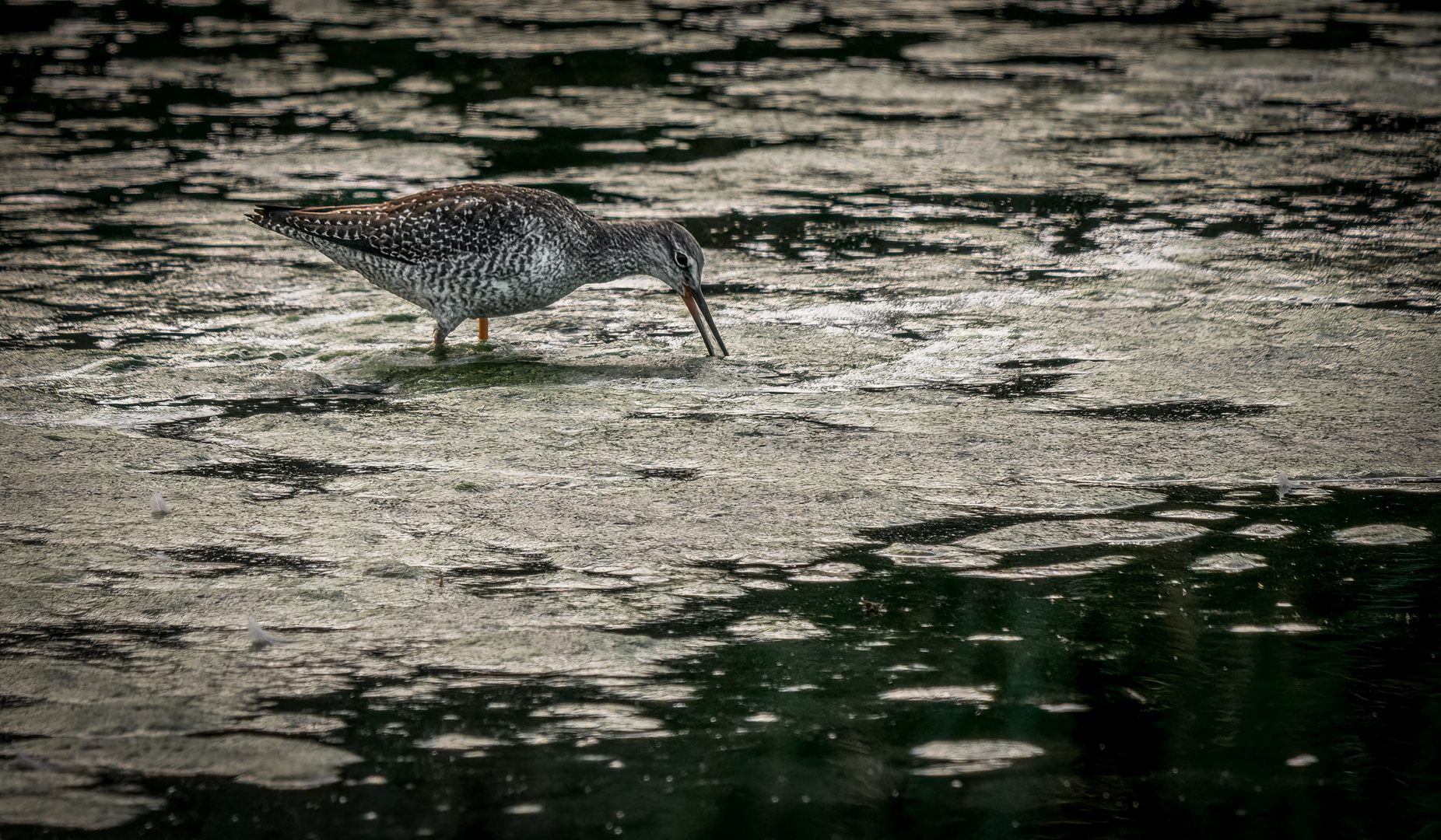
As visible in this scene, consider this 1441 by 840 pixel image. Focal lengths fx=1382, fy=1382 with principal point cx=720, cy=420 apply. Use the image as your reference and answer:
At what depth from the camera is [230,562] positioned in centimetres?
446

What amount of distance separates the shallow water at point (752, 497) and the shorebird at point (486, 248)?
32 cm

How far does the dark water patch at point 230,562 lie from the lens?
14.4ft

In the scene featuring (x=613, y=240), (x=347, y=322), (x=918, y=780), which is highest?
(x=613, y=240)

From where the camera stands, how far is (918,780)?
3.41 meters

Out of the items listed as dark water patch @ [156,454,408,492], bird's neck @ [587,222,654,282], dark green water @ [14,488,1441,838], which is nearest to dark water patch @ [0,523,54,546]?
dark water patch @ [156,454,408,492]

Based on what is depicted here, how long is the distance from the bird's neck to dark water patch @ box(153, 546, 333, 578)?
2.77 meters

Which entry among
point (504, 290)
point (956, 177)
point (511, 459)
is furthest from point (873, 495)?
point (956, 177)

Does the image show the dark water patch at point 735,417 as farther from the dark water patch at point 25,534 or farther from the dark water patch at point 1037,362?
the dark water patch at point 25,534

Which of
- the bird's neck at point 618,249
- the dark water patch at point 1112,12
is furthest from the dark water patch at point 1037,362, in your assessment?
the dark water patch at point 1112,12

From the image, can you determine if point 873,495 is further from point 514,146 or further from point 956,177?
point 514,146

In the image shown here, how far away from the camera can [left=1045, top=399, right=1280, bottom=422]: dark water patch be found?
5.75 metres

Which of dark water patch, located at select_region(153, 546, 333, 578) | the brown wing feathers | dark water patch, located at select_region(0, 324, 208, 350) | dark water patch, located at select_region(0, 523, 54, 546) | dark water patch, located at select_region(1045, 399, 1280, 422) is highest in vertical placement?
the brown wing feathers

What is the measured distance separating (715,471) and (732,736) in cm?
178

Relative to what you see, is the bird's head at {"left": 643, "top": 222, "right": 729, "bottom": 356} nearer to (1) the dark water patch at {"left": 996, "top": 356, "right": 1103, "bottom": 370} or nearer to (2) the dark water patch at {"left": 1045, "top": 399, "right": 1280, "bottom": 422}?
(1) the dark water patch at {"left": 996, "top": 356, "right": 1103, "bottom": 370}
